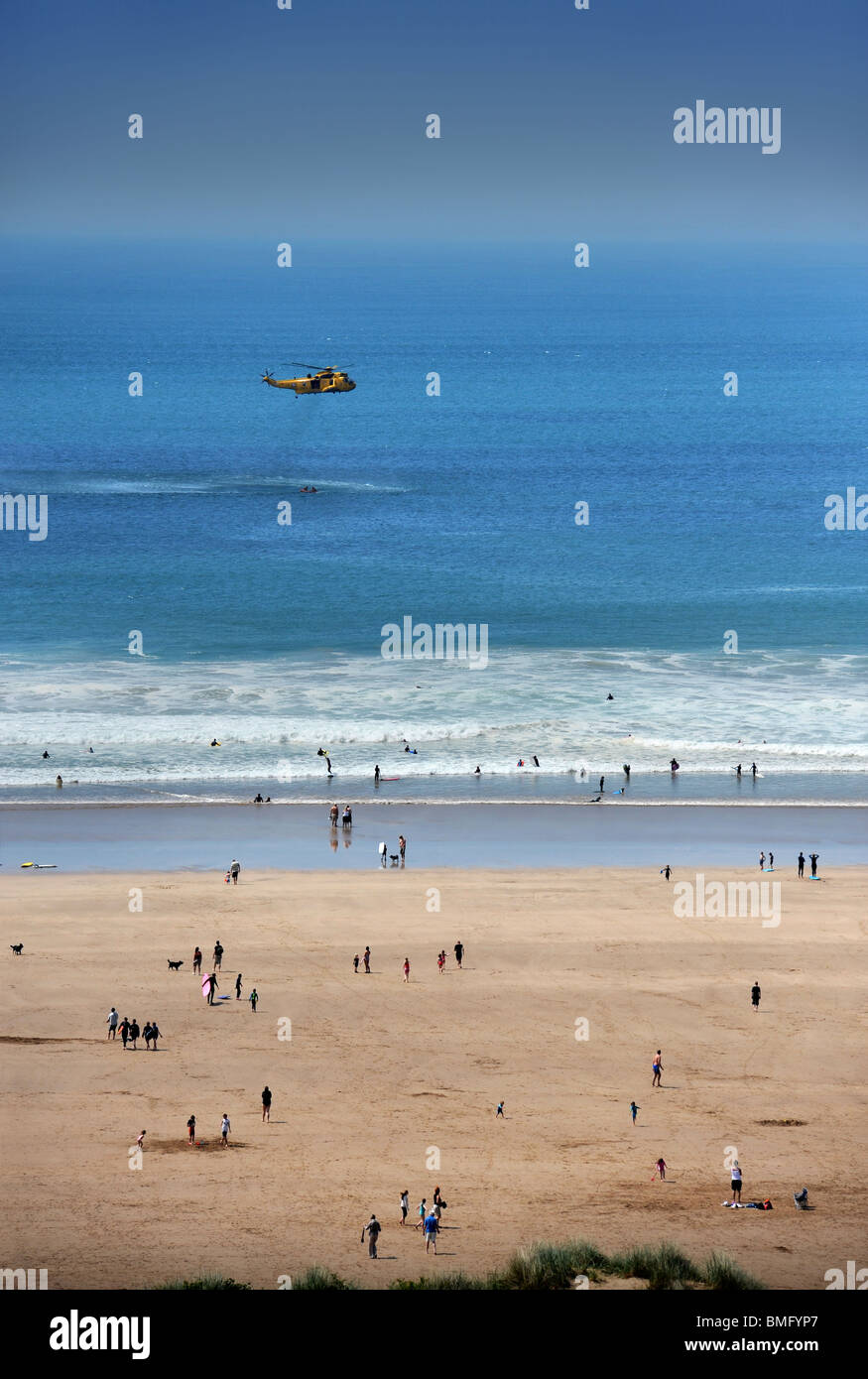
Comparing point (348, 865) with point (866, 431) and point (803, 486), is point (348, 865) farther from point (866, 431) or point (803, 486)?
point (866, 431)

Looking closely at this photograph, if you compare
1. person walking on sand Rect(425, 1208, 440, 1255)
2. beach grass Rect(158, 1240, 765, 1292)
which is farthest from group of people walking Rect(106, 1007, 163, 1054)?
beach grass Rect(158, 1240, 765, 1292)

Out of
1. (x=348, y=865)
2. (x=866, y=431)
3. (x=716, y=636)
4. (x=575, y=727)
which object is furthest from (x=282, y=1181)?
(x=866, y=431)

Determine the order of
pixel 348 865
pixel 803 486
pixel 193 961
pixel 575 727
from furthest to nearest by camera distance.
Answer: pixel 803 486 → pixel 575 727 → pixel 348 865 → pixel 193 961

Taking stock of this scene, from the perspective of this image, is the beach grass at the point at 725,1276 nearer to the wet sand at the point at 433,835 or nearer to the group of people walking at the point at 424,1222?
the group of people walking at the point at 424,1222

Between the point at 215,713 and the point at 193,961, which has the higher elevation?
the point at 215,713

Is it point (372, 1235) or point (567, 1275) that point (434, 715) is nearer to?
point (372, 1235)

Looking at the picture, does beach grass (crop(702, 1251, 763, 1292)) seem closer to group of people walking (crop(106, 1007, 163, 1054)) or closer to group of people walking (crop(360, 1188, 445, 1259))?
group of people walking (crop(360, 1188, 445, 1259))
